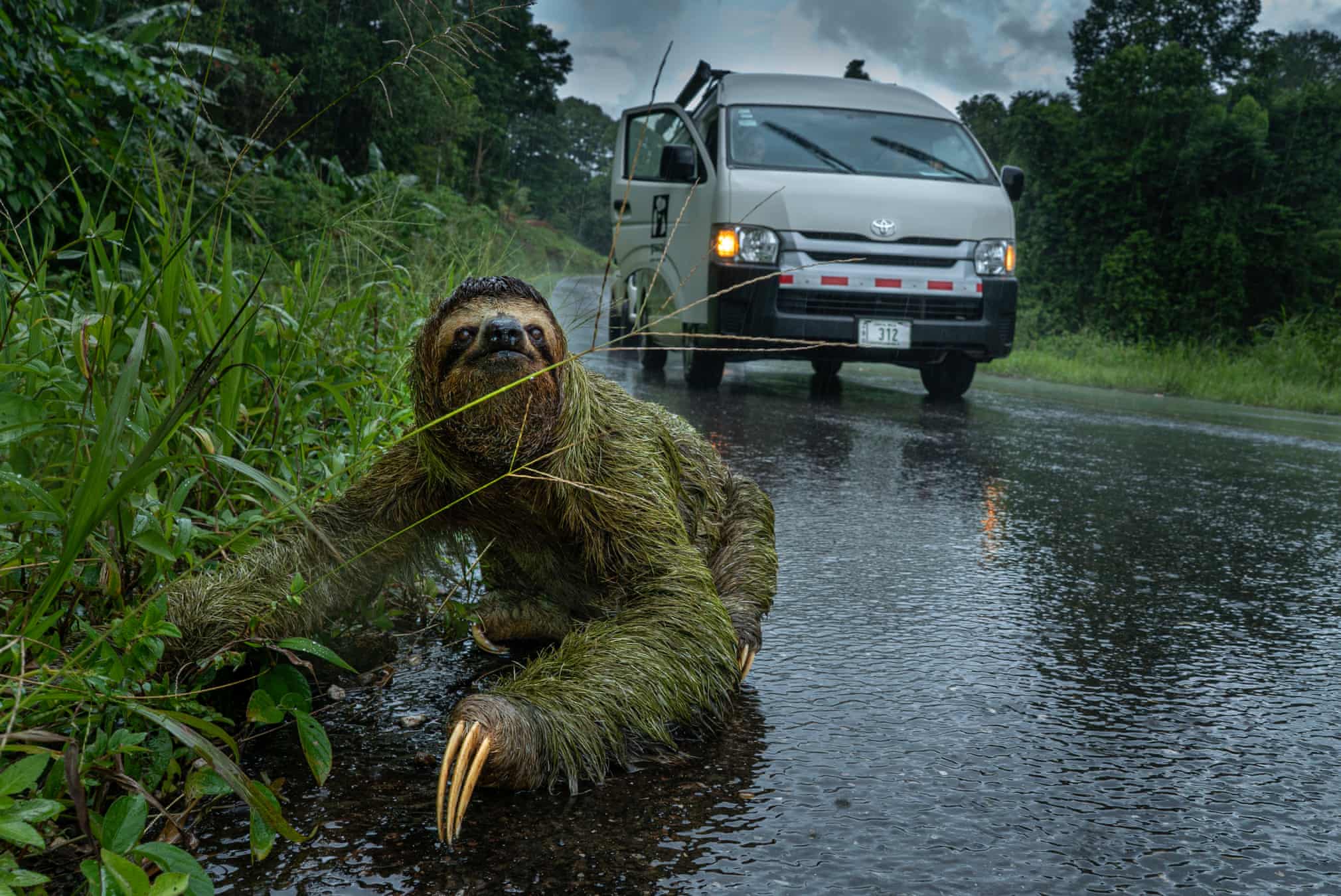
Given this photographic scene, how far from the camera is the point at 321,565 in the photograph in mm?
2568

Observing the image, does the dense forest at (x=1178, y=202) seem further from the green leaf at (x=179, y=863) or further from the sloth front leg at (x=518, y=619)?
the green leaf at (x=179, y=863)

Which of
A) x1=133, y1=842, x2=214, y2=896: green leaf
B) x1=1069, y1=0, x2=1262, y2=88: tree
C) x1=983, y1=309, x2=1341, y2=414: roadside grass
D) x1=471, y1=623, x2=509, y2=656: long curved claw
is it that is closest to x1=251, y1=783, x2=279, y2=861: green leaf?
x1=133, y1=842, x2=214, y2=896: green leaf

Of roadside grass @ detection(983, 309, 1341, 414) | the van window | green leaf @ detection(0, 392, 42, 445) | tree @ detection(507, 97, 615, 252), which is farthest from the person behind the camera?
tree @ detection(507, 97, 615, 252)

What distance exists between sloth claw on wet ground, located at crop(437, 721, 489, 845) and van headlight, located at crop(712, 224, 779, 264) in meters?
7.01

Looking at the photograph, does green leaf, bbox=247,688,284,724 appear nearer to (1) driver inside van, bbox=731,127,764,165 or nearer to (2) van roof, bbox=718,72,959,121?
(1) driver inside van, bbox=731,127,764,165

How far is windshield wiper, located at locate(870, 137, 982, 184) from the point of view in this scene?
951 cm

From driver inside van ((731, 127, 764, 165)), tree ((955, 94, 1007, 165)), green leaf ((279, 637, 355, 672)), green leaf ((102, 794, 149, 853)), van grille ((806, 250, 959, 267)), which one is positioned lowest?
green leaf ((102, 794, 149, 853))

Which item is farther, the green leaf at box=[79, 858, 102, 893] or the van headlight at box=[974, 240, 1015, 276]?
the van headlight at box=[974, 240, 1015, 276]

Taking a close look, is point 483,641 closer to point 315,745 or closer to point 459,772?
point 315,745

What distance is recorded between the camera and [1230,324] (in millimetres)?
14891

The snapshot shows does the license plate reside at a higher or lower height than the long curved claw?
higher

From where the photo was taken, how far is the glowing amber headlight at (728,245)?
341 inches

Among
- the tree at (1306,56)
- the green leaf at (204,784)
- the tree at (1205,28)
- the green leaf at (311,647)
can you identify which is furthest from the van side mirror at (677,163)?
the tree at (1306,56)

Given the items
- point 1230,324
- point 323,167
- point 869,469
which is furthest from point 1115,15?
point 869,469
